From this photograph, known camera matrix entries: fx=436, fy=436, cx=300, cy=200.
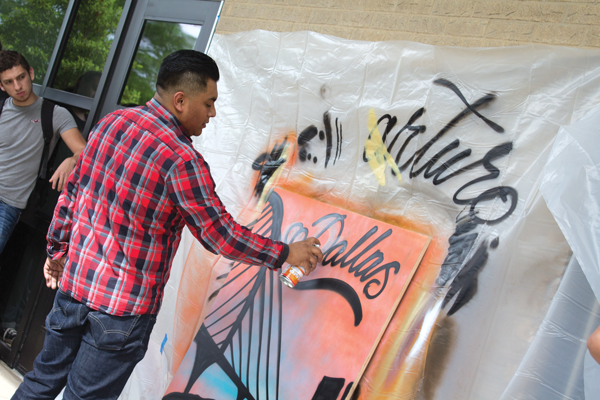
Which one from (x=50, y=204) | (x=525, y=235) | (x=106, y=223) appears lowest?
(x=50, y=204)

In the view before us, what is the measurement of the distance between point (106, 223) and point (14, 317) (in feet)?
8.38

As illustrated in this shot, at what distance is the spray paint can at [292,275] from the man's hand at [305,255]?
17 millimetres

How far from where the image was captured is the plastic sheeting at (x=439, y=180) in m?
1.48

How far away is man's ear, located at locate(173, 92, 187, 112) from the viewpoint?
60.8 inches

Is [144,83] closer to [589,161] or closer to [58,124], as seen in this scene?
[58,124]

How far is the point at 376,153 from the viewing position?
1914mm

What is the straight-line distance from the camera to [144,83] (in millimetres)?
→ 3057

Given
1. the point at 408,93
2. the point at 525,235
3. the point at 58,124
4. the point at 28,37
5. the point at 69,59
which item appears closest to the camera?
the point at 525,235

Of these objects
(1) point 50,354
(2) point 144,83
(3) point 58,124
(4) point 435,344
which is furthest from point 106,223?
(2) point 144,83

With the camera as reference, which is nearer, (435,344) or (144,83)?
(435,344)

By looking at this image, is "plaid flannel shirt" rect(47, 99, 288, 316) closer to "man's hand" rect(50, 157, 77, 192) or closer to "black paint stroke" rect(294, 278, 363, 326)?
"black paint stroke" rect(294, 278, 363, 326)

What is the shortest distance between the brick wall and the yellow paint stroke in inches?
17.7

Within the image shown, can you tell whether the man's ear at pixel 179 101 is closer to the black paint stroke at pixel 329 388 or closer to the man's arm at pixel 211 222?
the man's arm at pixel 211 222

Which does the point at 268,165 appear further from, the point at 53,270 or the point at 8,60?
the point at 8,60
